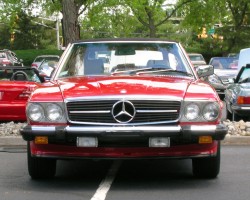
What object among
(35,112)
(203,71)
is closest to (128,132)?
(35,112)

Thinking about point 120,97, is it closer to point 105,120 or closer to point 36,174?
point 105,120

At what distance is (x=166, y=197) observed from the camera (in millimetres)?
6500

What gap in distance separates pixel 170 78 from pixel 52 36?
75.5m

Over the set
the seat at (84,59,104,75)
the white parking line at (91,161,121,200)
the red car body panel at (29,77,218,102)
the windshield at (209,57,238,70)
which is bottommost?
the windshield at (209,57,238,70)

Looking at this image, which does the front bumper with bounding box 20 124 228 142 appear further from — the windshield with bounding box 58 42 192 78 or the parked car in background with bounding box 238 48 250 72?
the parked car in background with bounding box 238 48 250 72

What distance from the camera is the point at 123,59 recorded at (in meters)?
8.25

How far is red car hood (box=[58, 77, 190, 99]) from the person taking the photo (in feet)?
22.2

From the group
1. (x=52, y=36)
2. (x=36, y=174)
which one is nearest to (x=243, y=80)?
(x=36, y=174)

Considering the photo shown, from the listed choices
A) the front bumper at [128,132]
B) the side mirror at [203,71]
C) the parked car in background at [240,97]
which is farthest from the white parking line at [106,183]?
the parked car in background at [240,97]

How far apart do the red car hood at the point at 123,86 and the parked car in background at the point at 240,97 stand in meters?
5.58

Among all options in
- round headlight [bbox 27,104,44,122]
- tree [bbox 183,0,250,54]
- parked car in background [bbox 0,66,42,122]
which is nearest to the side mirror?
round headlight [bbox 27,104,44,122]

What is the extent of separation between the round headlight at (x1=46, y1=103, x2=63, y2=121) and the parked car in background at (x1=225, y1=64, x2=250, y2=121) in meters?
6.82

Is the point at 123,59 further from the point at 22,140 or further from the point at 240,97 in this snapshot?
the point at 240,97

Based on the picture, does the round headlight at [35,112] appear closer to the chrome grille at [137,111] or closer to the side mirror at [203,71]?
the chrome grille at [137,111]
